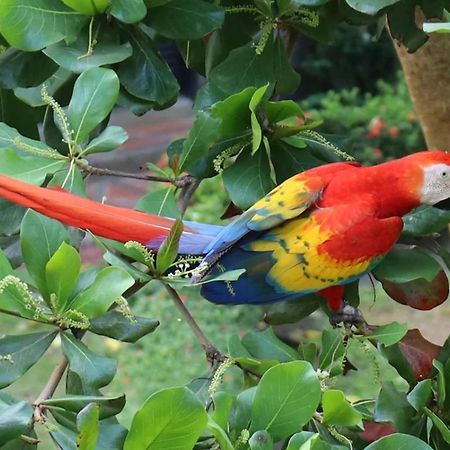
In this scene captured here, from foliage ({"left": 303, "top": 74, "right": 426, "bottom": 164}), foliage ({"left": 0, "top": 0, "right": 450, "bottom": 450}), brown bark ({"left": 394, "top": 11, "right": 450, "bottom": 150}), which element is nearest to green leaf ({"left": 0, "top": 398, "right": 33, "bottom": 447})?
foliage ({"left": 0, "top": 0, "right": 450, "bottom": 450})

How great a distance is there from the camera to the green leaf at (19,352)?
58 cm

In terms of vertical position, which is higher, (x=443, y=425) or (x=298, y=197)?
(x=298, y=197)

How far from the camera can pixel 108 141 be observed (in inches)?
26.2

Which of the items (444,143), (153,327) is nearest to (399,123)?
(444,143)

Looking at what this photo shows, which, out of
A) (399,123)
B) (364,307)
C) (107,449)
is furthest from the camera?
(399,123)

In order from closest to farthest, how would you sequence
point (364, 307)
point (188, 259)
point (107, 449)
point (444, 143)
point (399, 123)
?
point (107, 449)
point (188, 259)
point (444, 143)
point (364, 307)
point (399, 123)

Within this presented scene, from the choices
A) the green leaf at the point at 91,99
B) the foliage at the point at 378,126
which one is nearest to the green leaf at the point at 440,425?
the green leaf at the point at 91,99

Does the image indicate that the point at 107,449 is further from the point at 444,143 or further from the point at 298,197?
the point at 444,143

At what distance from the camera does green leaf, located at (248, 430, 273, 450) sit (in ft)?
1.64

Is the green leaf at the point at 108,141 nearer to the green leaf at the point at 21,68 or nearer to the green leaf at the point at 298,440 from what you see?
the green leaf at the point at 21,68

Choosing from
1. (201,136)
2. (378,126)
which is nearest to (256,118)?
(201,136)

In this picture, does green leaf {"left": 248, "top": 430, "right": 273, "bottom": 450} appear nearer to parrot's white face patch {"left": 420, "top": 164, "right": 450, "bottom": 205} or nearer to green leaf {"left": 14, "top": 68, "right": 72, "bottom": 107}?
parrot's white face patch {"left": 420, "top": 164, "right": 450, "bottom": 205}

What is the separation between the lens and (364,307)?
2.64 metres

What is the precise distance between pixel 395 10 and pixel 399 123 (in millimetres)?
2447
